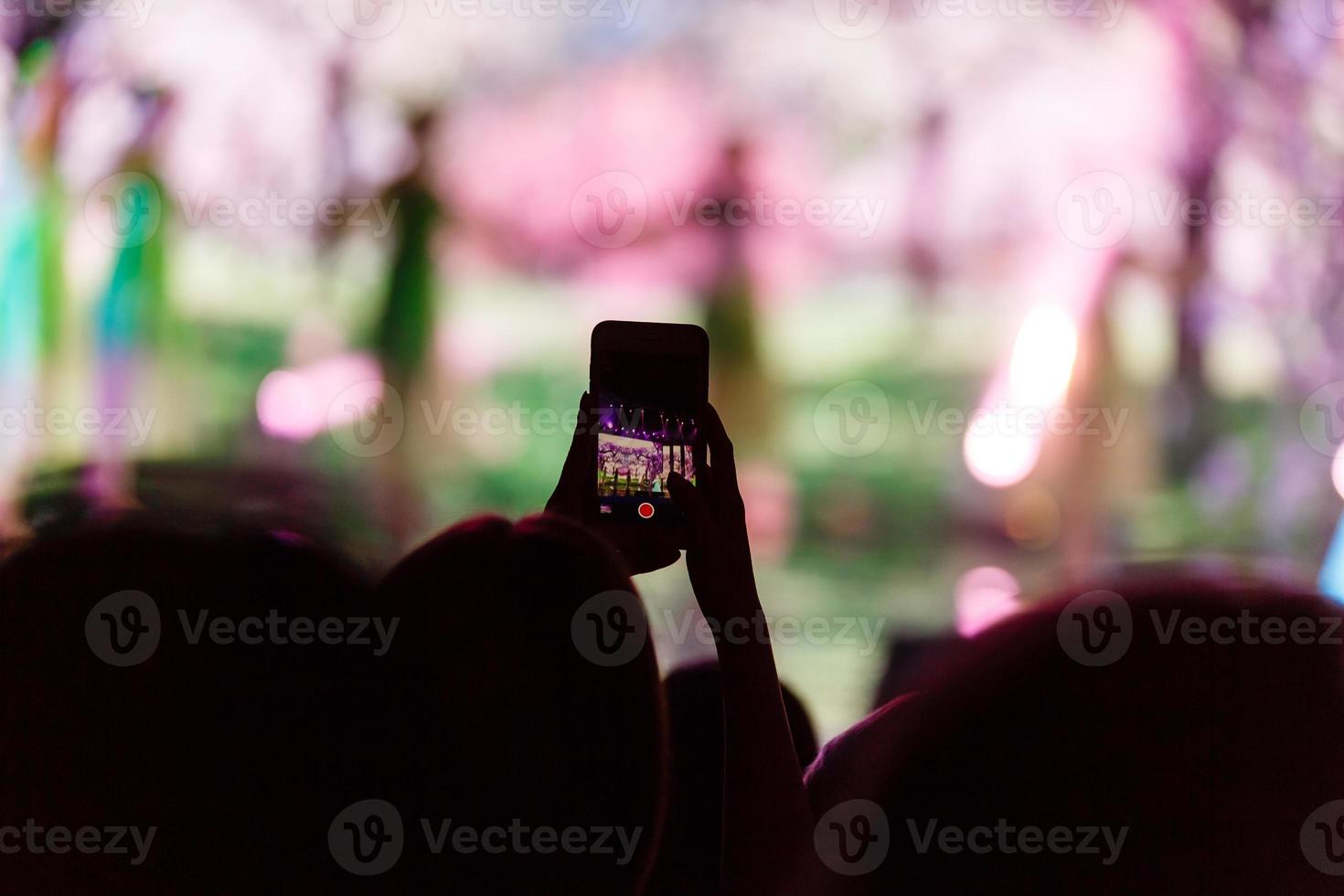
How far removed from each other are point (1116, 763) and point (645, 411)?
0.45m

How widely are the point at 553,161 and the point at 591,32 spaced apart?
1.18 feet

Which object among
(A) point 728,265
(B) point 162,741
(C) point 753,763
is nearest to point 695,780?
(C) point 753,763

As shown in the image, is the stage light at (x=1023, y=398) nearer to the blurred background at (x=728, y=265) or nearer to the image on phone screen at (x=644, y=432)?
the blurred background at (x=728, y=265)

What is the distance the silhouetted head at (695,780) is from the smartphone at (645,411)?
176mm

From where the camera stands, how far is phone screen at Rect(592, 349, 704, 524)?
74 centimetres

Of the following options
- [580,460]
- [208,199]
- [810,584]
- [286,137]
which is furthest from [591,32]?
[580,460]

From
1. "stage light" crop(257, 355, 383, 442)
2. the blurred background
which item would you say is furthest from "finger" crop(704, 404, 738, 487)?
"stage light" crop(257, 355, 383, 442)

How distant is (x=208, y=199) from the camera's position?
235cm

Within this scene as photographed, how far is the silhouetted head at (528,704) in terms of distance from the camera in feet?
1.73

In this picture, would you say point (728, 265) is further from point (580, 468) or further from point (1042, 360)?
point (580, 468)

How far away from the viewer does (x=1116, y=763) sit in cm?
49

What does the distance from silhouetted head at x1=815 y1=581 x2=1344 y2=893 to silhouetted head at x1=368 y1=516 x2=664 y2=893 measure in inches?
6.3

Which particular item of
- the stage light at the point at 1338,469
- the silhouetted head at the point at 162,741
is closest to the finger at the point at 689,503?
the silhouetted head at the point at 162,741

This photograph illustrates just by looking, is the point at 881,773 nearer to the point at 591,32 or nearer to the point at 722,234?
the point at 722,234
